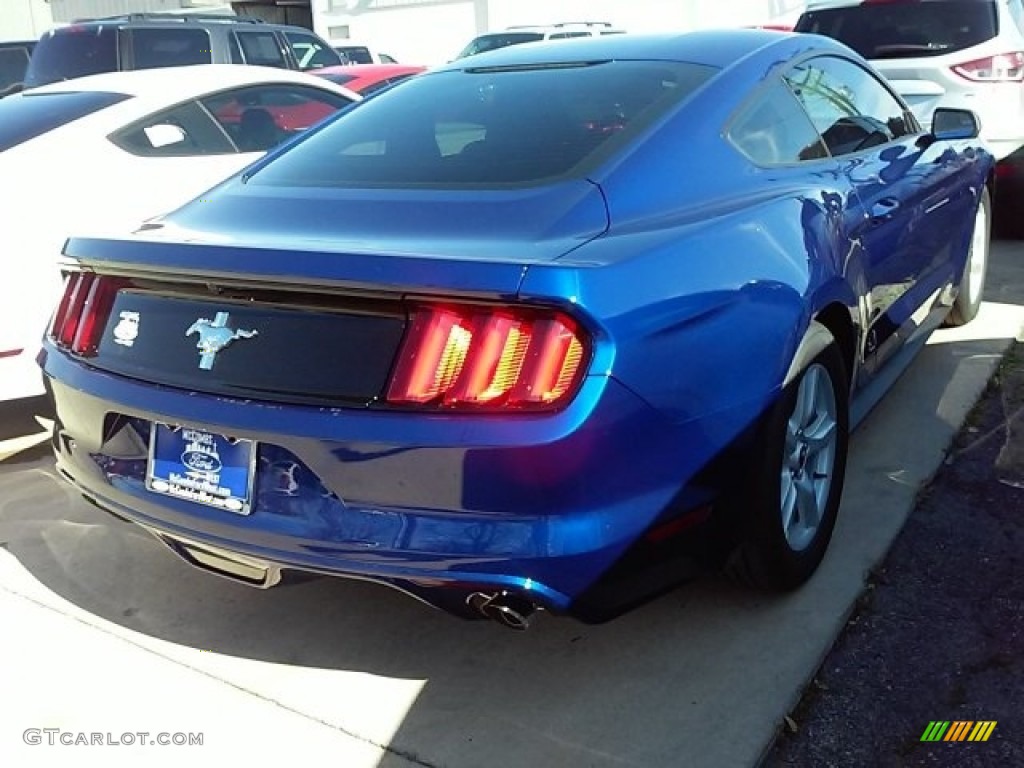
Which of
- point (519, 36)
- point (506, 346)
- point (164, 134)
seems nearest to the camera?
point (506, 346)

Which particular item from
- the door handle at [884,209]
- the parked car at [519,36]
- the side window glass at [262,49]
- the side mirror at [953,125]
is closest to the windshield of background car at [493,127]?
the door handle at [884,209]

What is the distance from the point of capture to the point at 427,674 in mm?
2791

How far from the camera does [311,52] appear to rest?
12.7 metres

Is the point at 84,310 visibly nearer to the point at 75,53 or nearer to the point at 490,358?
the point at 490,358

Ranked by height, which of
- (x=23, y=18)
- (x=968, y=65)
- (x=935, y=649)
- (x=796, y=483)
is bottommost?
(x=935, y=649)

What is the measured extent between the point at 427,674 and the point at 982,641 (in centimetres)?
145

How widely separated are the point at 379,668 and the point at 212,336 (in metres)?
0.99

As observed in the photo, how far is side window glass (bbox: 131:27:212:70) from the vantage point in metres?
9.38

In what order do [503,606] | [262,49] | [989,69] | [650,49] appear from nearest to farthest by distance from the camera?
[503,606]
[650,49]
[989,69]
[262,49]

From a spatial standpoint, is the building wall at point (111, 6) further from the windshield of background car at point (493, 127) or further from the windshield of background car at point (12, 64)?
the windshield of background car at point (493, 127)

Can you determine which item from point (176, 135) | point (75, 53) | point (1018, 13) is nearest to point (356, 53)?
point (75, 53)

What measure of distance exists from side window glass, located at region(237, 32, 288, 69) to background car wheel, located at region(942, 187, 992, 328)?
7.45m

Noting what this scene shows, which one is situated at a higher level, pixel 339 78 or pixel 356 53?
pixel 339 78

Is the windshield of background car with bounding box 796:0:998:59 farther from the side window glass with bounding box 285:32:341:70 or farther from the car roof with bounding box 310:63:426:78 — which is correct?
the side window glass with bounding box 285:32:341:70
